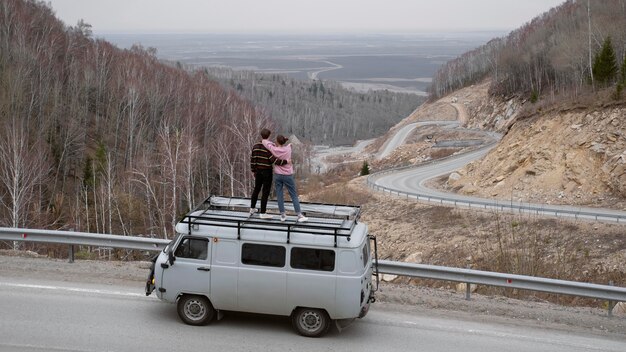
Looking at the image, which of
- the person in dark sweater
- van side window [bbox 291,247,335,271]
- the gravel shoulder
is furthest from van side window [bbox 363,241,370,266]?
the person in dark sweater

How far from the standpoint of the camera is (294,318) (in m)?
10.3

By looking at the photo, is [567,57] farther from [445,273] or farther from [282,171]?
[282,171]

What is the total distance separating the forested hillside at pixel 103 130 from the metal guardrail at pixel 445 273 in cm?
2415

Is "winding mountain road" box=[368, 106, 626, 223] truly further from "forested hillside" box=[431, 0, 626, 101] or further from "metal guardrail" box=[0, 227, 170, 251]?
"metal guardrail" box=[0, 227, 170, 251]

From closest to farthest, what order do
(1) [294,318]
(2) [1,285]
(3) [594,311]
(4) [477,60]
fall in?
(1) [294,318] → (2) [1,285] → (3) [594,311] → (4) [477,60]

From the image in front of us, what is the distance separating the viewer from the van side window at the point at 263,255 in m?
10.2

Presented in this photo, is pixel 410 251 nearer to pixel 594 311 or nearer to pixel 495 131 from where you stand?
pixel 594 311

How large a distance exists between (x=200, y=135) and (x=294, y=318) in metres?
58.7

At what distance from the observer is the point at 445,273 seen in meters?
12.8

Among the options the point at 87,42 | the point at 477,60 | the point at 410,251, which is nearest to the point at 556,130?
the point at 410,251

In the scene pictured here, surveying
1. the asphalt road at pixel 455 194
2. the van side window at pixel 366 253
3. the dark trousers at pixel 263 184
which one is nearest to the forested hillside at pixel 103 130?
the asphalt road at pixel 455 194

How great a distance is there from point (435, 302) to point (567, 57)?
73.7m

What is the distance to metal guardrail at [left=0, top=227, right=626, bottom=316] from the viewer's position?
12.2 metres

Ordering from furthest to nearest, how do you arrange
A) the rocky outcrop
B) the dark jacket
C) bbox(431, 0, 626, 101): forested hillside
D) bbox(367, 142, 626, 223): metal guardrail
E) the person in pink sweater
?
bbox(431, 0, 626, 101): forested hillside, the rocky outcrop, bbox(367, 142, 626, 223): metal guardrail, the dark jacket, the person in pink sweater
